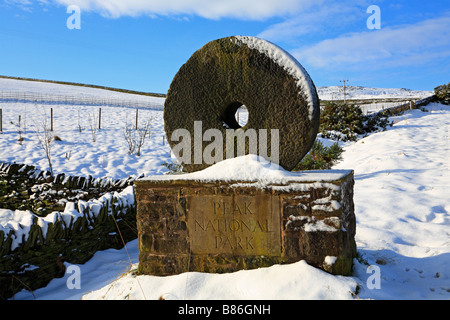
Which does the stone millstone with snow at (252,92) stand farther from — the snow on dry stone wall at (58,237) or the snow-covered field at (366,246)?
the snow on dry stone wall at (58,237)

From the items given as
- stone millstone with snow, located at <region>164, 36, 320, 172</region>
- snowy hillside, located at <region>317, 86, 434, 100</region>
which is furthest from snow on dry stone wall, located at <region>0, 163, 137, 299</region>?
snowy hillside, located at <region>317, 86, 434, 100</region>

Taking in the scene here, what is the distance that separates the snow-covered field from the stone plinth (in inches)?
4.9

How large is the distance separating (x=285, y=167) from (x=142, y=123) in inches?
A: 702

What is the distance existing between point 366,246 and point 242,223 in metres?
2.06

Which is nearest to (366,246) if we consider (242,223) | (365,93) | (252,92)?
(242,223)

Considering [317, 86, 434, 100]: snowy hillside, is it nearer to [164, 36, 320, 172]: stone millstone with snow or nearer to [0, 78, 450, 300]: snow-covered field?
[0, 78, 450, 300]: snow-covered field

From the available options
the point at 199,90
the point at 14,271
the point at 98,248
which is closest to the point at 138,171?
the point at 98,248

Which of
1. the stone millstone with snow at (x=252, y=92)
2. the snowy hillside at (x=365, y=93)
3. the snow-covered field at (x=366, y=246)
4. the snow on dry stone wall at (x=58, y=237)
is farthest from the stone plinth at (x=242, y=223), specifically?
the snowy hillside at (x=365, y=93)

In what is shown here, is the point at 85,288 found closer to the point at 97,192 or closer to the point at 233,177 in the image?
the point at 233,177

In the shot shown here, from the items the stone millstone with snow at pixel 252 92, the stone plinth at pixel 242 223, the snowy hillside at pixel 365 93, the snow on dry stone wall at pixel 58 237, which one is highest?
the snowy hillside at pixel 365 93

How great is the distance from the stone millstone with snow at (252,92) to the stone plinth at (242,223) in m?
0.46

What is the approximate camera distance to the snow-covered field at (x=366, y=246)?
108 inches

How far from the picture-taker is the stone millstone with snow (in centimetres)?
316

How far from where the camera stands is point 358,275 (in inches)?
120
